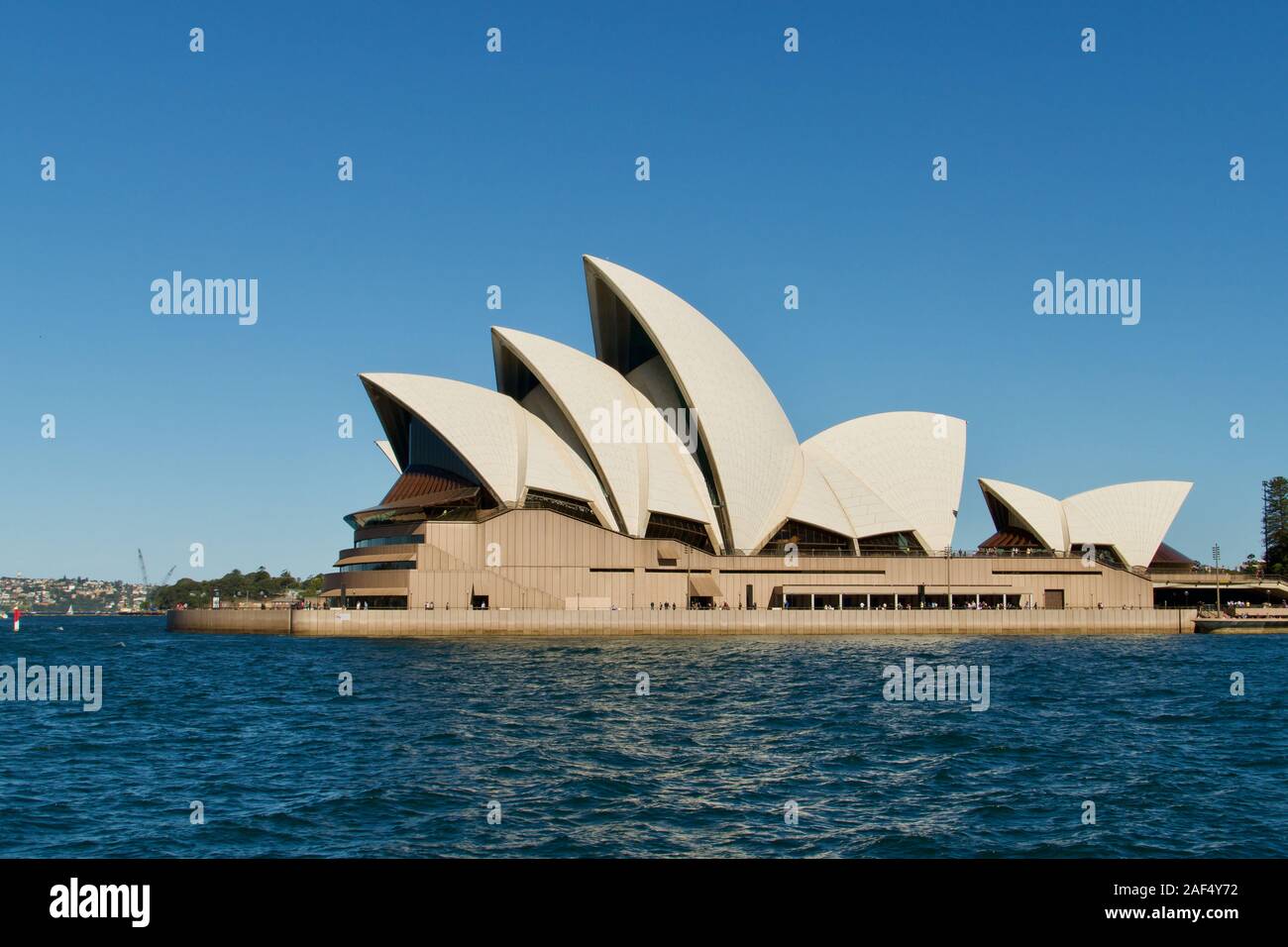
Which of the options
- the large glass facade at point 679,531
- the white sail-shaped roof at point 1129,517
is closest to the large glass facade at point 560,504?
the large glass facade at point 679,531

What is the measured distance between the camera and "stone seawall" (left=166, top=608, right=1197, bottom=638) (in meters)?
64.5

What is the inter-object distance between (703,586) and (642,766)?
5125 centimetres

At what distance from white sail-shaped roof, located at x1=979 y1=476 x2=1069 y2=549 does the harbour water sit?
46.7 meters

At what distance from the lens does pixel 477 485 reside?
68438 mm

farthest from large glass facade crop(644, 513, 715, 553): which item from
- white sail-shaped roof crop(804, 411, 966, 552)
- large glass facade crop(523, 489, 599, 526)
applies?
white sail-shaped roof crop(804, 411, 966, 552)

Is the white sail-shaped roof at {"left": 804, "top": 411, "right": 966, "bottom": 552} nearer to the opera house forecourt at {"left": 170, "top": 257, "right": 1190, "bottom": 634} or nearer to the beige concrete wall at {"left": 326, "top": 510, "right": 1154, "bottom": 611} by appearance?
the opera house forecourt at {"left": 170, "top": 257, "right": 1190, "bottom": 634}

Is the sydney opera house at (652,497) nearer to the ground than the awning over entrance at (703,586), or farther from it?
farther from it

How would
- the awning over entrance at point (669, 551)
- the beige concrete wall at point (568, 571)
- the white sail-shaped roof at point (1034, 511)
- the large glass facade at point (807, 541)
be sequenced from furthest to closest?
1. the white sail-shaped roof at point (1034, 511)
2. the large glass facade at point (807, 541)
3. the awning over entrance at point (669, 551)
4. the beige concrete wall at point (568, 571)

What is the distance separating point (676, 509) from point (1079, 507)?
3650 centimetres

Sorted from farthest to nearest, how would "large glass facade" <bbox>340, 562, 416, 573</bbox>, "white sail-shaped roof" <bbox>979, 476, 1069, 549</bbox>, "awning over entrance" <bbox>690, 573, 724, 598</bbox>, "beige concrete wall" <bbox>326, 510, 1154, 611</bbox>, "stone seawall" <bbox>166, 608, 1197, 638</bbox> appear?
"white sail-shaped roof" <bbox>979, 476, 1069, 549</bbox> < "awning over entrance" <bbox>690, 573, 724, 598</bbox> < "large glass facade" <bbox>340, 562, 416, 573</bbox> < "beige concrete wall" <bbox>326, 510, 1154, 611</bbox> < "stone seawall" <bbox>166, 608, 1197, 638</bbox>

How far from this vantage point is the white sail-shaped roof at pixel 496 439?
67.4 metres

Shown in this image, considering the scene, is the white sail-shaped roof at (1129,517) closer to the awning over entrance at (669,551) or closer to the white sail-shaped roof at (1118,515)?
the white sail-shaped roof at (1118,515)

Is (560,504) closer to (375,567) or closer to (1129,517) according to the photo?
(375,567)

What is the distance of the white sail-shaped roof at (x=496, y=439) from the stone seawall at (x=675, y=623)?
729cm
